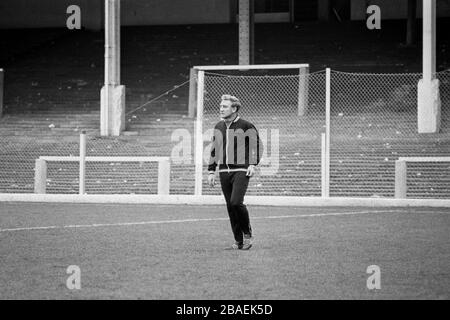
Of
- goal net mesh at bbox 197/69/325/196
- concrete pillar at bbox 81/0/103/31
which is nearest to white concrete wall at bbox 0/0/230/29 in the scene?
concrete pillar at bbox 81/0/103/31

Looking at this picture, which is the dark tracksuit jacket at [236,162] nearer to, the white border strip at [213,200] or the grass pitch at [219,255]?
the grass pitch at [219,255]

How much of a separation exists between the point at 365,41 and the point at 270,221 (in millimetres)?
17754

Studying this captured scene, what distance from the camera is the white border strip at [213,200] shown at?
18.8 meters

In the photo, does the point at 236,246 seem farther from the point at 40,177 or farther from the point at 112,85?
the point at 112,85

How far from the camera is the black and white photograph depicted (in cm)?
945

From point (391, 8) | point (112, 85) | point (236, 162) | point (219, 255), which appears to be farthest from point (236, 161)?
point (391, 8)

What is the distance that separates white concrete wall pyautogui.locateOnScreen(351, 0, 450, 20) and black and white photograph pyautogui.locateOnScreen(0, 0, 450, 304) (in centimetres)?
5

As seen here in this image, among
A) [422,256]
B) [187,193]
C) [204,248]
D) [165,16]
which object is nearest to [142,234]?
[204,248]

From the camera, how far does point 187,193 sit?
21172 mm

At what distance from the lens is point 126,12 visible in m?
37.1

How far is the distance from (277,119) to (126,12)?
45.4 feet

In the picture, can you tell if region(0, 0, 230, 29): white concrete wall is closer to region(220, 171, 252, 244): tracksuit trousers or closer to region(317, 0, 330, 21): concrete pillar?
region(317, 0, 330, 21): concrete pillar

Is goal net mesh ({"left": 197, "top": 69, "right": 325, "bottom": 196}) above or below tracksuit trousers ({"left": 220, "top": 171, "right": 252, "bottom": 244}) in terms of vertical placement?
above
